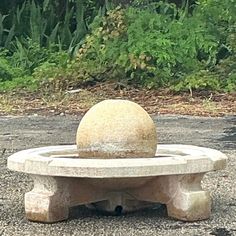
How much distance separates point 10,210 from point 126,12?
9.08m

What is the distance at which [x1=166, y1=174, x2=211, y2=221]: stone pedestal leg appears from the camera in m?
4.85

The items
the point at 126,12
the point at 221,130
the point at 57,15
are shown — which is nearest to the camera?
the point at 221,130

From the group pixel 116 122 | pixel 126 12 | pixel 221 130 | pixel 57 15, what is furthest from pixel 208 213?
pixel 57 15

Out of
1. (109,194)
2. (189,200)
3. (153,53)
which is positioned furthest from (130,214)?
(153,53)

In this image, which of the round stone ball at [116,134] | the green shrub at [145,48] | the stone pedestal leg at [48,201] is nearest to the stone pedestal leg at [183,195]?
the round stone ball at [116,134]

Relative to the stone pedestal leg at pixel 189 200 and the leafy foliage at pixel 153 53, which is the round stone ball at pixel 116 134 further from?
Answer: the leafy foliage at pixel 153 53

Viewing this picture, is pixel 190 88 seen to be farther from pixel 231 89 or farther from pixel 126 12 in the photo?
pixel 126 12

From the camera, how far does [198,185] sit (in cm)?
494

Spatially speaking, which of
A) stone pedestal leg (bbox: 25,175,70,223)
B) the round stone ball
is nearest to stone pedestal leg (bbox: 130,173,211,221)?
the round stone ball

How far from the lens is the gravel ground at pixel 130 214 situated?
15.4 ft

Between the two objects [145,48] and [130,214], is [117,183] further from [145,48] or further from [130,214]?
[145,48]

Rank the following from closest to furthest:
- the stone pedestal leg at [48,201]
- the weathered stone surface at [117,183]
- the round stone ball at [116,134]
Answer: the weathered stone surface at [117,183]
the stone pedestal leg at [48,201]
the round stone ball at [116,134]

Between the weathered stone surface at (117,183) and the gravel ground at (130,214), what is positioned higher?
the weathered stone surface at (117,183)

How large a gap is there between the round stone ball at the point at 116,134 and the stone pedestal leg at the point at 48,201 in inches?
12.5
